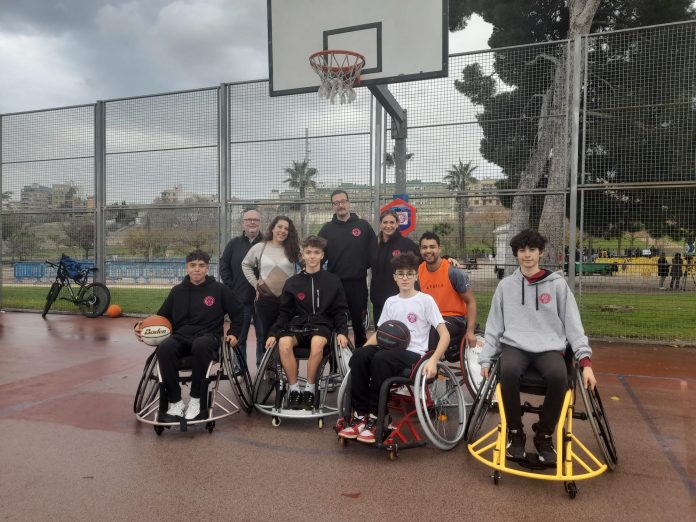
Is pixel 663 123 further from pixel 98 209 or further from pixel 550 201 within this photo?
pixel 98 209

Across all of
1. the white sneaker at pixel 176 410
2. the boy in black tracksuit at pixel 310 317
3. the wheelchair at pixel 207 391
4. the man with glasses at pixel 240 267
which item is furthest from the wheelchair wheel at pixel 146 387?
the man with glasses at pixel 240 267

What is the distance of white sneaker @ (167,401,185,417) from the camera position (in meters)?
3.76

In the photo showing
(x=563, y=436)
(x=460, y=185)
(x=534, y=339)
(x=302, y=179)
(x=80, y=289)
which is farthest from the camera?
(x=80, y=289)

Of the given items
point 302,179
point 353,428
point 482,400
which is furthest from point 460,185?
point 353,428

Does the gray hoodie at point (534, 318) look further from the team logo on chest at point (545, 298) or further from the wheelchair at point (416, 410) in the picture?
the wheelchair at point (416, 410)

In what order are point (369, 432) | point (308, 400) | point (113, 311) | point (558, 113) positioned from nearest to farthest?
1. point (369, 432)
2. point (308, 400)
3. point (558, 113)
4. point (113, 311)

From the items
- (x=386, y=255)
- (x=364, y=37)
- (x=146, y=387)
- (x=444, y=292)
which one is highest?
(x=364, y=37)

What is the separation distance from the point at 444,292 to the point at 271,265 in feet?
4.87

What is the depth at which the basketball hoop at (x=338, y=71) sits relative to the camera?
6.47m

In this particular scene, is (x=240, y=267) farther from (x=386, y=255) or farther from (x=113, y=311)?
(x=113, y=311)

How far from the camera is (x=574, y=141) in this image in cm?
673

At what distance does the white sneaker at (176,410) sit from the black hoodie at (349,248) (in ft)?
5.63

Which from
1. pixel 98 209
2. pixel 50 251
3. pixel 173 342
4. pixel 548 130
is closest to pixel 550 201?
pixel 548 130

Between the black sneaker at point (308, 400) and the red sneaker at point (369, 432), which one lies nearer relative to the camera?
the red sneaker at point (369, 432)
